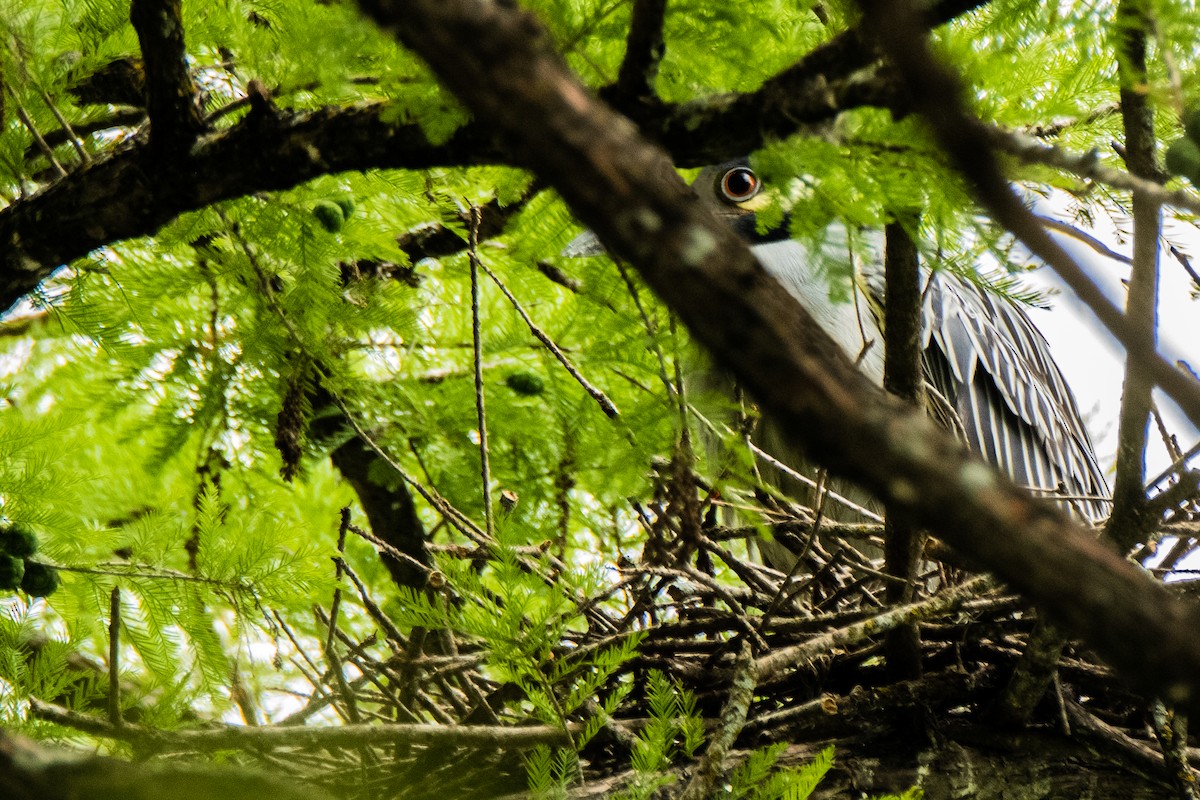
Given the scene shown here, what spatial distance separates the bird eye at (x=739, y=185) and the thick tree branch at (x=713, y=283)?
3.36 meters

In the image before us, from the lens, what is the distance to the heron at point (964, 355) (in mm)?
3797

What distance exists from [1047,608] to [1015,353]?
4225 mm

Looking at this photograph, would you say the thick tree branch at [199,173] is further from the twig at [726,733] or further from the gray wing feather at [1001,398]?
the gray wing feather at [1001,398]

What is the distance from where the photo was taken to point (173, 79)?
1442 mm

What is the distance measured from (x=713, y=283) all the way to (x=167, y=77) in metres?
1.11

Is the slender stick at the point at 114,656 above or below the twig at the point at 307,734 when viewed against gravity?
above

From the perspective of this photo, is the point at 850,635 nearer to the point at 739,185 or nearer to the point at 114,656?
the point at 114,656

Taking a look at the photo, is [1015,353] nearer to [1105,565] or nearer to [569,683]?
[569,683]

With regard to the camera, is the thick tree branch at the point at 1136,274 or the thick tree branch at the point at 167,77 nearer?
the thick tree branch at the point at 1136,274

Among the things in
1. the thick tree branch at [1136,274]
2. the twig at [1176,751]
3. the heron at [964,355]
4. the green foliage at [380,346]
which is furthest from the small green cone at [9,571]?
the heron at [964,355]

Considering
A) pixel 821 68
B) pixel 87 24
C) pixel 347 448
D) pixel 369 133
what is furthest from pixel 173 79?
pixel 347 448

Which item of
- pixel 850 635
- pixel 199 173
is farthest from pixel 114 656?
pixel 850 635

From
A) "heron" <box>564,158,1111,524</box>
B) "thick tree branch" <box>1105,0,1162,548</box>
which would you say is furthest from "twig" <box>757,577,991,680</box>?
"heron" <box>564,158,1111,524</box>

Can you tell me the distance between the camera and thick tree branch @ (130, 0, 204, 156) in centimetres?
138
